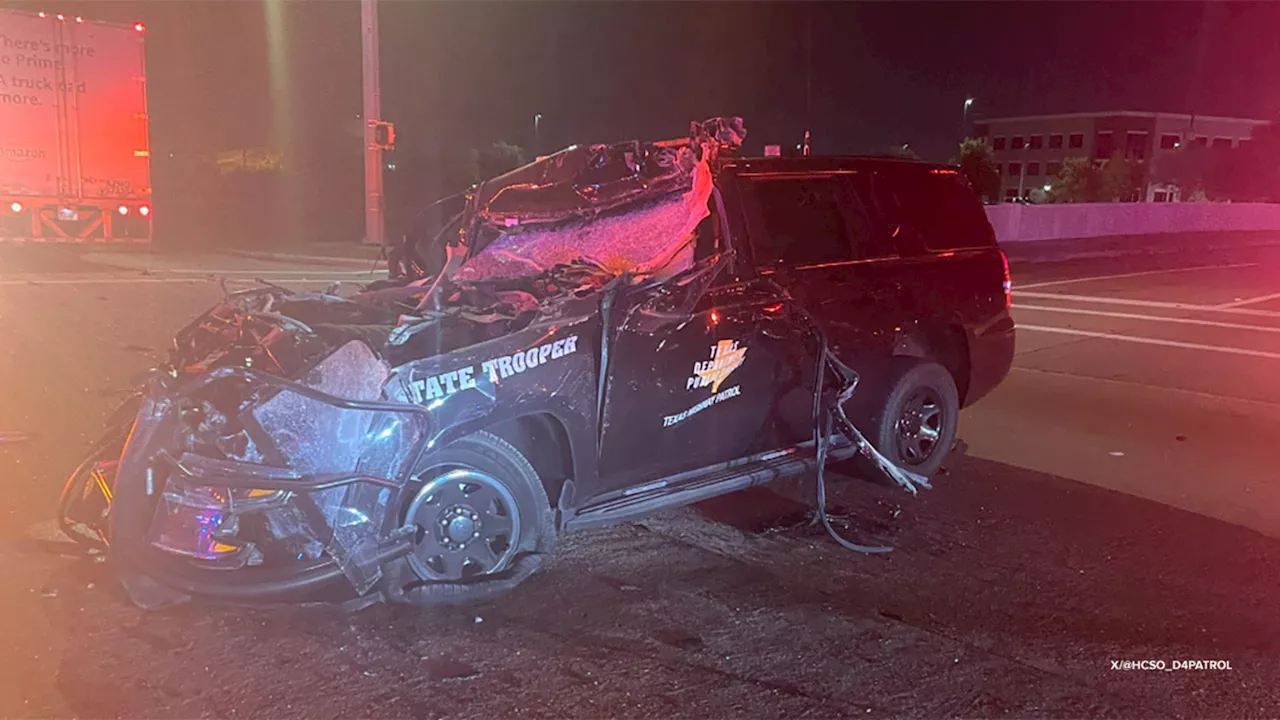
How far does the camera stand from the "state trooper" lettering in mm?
3951

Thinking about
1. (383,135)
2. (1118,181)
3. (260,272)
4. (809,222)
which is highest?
(383,135)

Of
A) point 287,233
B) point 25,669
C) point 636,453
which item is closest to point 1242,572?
point 636,453

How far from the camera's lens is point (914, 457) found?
616 centimetres

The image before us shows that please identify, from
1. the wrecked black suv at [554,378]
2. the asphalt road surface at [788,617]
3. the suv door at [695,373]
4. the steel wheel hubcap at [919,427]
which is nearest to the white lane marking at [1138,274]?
the asphalt road surface at [788,617]

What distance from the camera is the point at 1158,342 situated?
12.4m

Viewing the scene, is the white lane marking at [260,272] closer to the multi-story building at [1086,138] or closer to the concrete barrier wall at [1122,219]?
the concrete barrier wall at [1122,219]

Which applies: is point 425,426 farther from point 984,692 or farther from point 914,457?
point 914,457

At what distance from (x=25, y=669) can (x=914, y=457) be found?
4792 mm

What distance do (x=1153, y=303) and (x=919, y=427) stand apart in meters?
12.9

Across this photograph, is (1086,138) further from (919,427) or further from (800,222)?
(800,222)

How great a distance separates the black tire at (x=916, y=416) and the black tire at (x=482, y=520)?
2412 mm

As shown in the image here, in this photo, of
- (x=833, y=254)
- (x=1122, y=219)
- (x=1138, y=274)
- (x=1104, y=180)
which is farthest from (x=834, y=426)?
(x=1104, y=180)

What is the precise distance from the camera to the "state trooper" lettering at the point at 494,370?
3.95 metres

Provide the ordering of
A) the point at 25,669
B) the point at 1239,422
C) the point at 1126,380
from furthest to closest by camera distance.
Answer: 1. the point at 1126,380
2. the point at 1239,422
3. the point at 25,669
